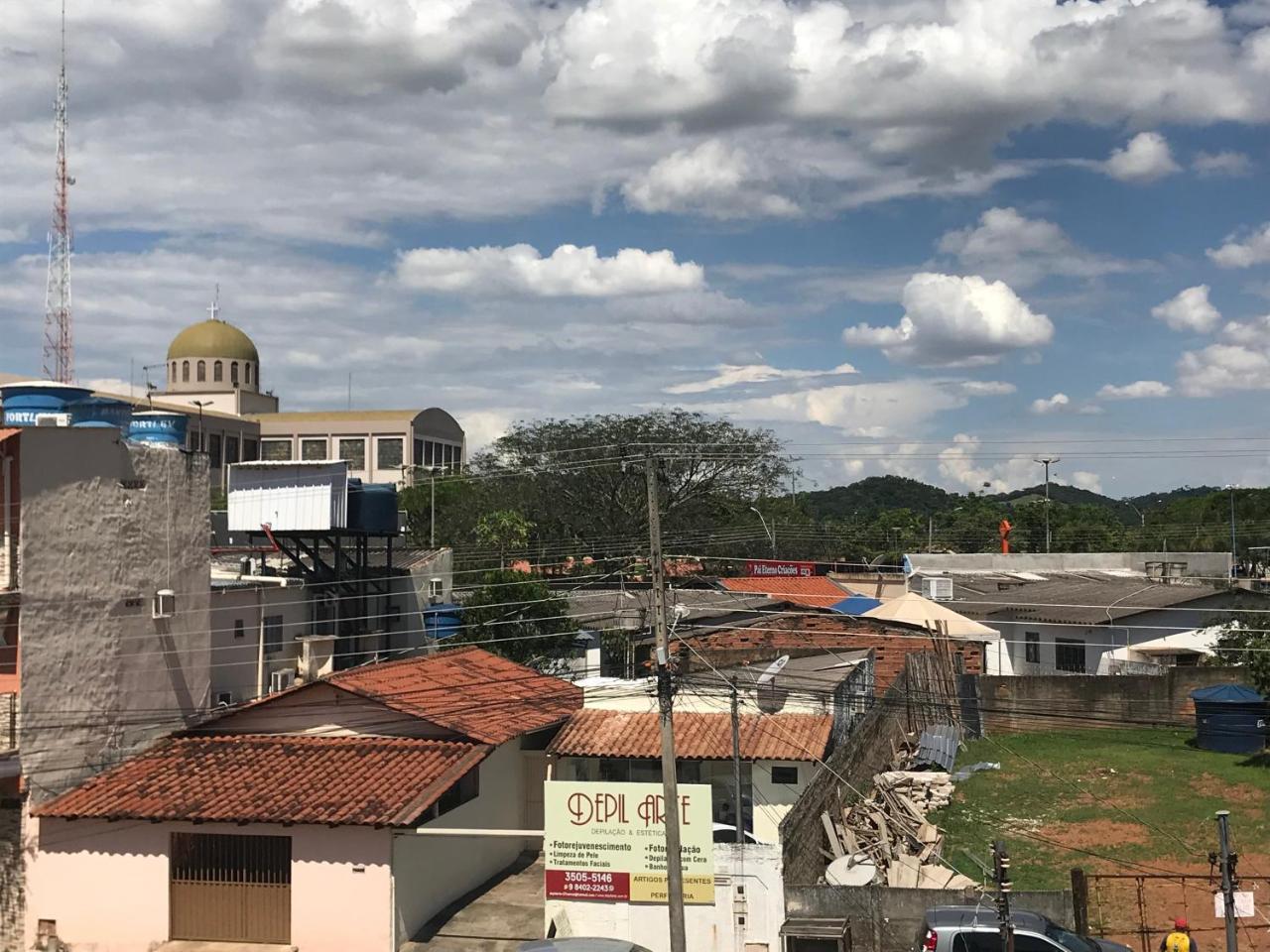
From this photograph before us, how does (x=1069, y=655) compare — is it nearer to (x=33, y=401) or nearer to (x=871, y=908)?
(x=871, y=908)

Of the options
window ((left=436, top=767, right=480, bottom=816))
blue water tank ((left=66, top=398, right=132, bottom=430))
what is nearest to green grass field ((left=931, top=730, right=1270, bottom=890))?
window ((left=436, top=767, right=480, bottom=816))

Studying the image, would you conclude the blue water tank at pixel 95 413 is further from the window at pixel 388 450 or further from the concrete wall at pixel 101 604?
the window at pixel 388 450

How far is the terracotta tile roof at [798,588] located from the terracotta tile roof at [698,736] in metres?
28.7

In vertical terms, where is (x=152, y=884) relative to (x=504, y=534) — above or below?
below

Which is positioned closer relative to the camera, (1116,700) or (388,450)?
(1116,700)

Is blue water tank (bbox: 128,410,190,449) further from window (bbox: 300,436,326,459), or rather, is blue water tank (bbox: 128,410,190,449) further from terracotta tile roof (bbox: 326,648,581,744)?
window (bbox: 300,436,326,459)

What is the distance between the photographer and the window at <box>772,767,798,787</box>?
2398 cm

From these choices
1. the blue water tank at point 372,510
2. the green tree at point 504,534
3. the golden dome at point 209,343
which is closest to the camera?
the blue water tank at point 372,510

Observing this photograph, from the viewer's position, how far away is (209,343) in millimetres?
125438

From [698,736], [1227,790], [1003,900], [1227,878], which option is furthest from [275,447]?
[1227,878]

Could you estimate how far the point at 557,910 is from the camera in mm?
20031

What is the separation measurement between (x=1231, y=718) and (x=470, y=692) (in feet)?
69.9

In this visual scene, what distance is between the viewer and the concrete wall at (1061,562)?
74.8 metres

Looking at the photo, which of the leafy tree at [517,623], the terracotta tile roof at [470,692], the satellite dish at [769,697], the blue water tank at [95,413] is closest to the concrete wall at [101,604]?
the blue water tank at [95,413]
